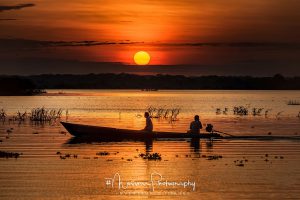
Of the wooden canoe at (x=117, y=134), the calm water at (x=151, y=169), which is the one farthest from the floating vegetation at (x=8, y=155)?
the wooden canoe at (x=117, y=134)

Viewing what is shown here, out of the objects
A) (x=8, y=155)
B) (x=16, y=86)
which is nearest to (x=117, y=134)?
(x=8, y=155)

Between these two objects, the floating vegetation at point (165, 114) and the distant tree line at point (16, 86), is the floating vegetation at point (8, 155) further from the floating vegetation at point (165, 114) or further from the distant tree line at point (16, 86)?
the distant tree line at point (16, 86)

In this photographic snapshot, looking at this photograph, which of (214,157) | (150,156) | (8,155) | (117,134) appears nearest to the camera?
(8,155)

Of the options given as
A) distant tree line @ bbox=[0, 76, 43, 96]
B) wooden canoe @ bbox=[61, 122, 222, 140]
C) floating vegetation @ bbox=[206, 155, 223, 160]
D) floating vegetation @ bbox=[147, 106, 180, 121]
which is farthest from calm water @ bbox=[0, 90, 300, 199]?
distant tree line @ bbox=[0, 76, 43, 96]

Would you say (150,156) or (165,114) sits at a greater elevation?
(165,114)

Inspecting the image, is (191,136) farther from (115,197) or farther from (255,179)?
(115,197)

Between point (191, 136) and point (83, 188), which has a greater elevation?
point (191, 136)

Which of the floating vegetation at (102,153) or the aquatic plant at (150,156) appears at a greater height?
the floating vegetation at (102,153)

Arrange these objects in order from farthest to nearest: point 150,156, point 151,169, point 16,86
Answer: point 16,86 < point 150,156 < point 151,169

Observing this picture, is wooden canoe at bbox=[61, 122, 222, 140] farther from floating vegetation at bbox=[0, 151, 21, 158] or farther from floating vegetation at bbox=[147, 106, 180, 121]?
floating vegetation at bbox=[147, 106, 180, 121]

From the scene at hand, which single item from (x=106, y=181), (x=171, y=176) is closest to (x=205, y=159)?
(x=171, y=176)

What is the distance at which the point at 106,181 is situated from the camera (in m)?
24.4

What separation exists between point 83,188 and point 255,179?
6.65 m

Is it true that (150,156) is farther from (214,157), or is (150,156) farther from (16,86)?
(16,86)
